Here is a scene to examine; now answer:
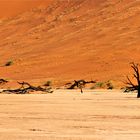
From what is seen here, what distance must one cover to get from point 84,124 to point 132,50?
31.5 meters

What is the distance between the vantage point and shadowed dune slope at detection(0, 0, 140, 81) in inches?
1410

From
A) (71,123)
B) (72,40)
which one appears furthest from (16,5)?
(71,123)

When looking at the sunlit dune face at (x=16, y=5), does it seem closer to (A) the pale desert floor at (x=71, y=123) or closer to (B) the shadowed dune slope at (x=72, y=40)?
(B) the shadowed dune slope at (x=72, y=40)

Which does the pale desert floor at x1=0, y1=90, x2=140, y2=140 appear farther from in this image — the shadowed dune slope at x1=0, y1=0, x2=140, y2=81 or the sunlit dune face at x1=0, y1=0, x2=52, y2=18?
the sunlit dune face at x1=0, y1=0, x2=52, y2=18

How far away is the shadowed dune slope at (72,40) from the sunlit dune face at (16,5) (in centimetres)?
207

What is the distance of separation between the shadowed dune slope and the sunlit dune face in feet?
6.79

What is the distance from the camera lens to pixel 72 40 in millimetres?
50375

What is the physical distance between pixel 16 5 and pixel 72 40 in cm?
2704

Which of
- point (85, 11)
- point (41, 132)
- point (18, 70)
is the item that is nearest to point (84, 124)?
point (41, 132)

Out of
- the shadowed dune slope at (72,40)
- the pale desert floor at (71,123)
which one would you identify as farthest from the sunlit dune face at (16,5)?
the pale desert floor at (71,123)

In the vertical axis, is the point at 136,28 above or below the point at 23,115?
above

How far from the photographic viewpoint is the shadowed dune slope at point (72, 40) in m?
35.8

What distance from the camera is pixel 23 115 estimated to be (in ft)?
35.5

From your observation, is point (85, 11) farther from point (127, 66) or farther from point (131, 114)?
point (131, 114)
